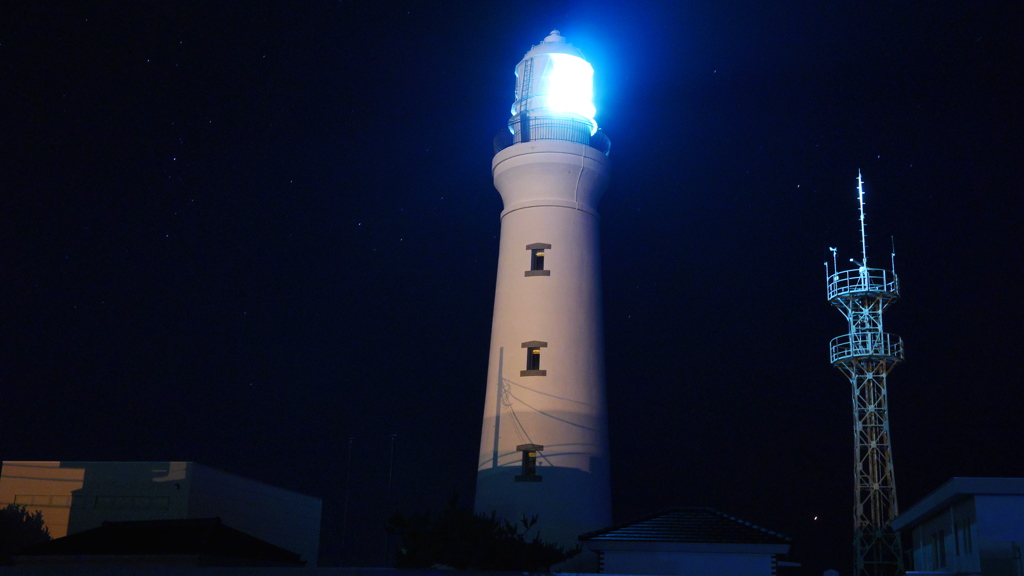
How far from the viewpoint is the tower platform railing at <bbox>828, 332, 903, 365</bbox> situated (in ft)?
123

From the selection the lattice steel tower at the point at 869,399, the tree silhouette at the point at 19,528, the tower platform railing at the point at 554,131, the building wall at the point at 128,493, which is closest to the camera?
the tree silhouette at the point at 19,528

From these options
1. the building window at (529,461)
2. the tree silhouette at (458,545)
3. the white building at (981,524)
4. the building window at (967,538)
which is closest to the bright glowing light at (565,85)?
the building window at (529,461)

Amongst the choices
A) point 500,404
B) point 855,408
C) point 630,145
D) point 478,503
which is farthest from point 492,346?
point 630,145

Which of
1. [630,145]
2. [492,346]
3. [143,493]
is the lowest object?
[143,493]

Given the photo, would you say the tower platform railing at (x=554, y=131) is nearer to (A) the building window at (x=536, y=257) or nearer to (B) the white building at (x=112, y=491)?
(A) the building window at (x=536, y=257)

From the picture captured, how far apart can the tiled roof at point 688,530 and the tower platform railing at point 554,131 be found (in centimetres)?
1135

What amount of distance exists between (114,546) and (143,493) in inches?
217

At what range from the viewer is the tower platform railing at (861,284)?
3797cm

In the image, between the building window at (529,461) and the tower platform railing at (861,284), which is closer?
the building window at (529,461)

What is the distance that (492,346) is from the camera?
101ft

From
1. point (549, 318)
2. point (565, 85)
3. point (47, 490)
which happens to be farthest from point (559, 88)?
point (47, 490)

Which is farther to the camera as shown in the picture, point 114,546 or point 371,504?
point 371,504

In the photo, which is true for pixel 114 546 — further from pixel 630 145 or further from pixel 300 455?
pixel 630 145

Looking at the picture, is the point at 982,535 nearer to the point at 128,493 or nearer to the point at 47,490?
the point at 128,493
